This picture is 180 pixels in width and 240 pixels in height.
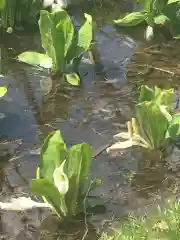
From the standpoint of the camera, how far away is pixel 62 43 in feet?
9.86

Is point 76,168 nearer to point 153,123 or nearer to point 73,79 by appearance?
point 153,123

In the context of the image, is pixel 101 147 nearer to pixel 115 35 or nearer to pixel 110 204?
pixel 110 204

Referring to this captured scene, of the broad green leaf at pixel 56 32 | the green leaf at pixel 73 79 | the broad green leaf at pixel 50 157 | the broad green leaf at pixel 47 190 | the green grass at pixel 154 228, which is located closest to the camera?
the green grass at pixel 154 228

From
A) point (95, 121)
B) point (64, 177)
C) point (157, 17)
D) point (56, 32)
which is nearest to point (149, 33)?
point (157, 17)

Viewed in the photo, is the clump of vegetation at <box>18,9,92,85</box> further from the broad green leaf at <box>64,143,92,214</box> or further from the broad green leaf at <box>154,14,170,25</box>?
the broad green leaf at <box>64,143,92,214</box>

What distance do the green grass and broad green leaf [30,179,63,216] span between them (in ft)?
0.69

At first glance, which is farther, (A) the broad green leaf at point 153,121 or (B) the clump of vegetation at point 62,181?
(A) the broad green leaf at point 153,121

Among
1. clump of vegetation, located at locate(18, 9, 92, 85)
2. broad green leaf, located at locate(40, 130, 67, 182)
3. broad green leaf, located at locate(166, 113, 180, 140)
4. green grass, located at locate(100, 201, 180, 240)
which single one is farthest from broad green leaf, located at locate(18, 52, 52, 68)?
green grass, located at locate(100, 201, 180, 240)

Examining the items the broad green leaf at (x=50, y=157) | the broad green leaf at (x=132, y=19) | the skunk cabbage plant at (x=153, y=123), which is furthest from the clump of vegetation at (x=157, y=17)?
the broad green leaf at (x=50, y=157)

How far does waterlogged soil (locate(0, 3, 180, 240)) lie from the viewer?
2.17 metres

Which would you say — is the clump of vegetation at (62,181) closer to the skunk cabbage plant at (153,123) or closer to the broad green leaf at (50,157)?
the broad green leaf at (50,157)

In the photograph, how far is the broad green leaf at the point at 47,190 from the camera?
199 centimetres

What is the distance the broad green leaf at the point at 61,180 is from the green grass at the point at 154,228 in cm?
21

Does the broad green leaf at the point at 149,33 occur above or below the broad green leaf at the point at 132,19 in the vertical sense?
below
